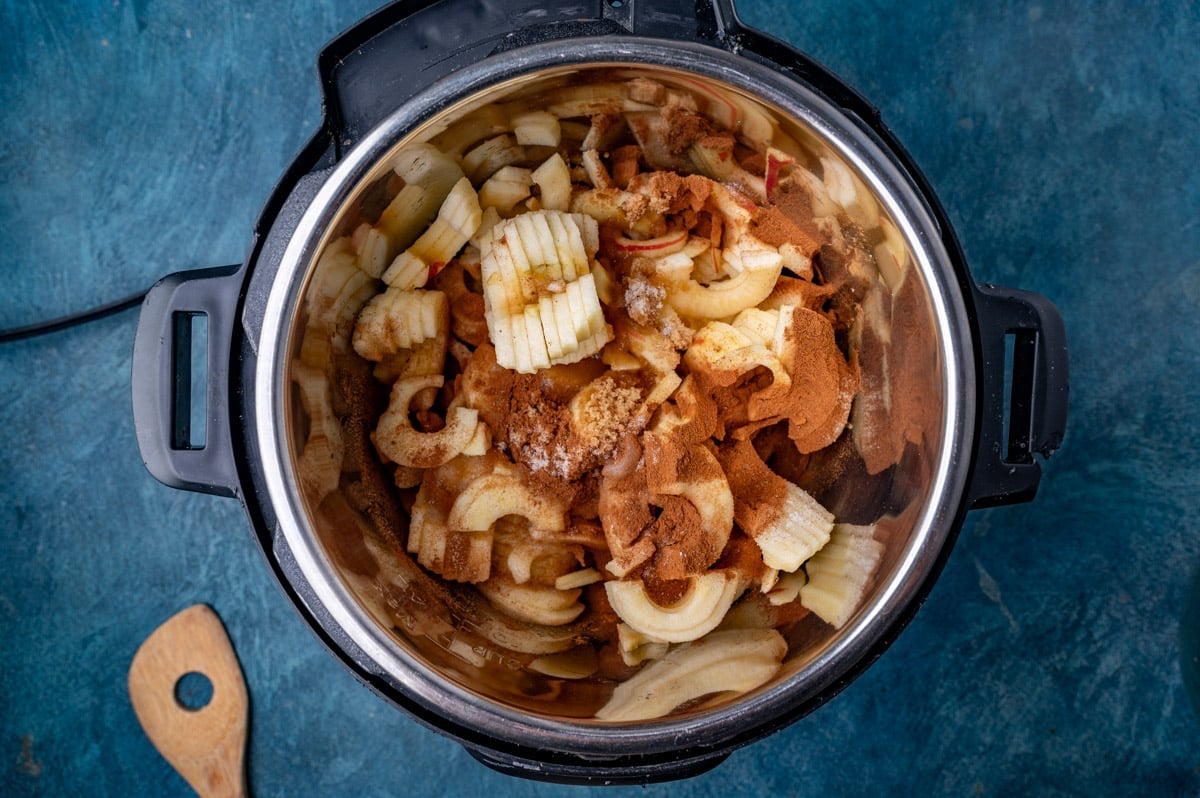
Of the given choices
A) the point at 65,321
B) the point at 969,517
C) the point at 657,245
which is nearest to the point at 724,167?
the point at 657,245

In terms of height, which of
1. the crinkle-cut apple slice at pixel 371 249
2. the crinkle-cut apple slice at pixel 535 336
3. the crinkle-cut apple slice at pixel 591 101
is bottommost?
the crinkle-cut apple slice at pixel 371 249

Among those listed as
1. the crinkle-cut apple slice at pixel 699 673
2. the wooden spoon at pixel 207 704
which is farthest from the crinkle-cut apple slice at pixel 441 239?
the wooden spoon at pixel 207 704

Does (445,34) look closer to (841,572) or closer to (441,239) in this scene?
(441,239)

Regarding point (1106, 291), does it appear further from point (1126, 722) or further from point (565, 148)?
point (565, 148)

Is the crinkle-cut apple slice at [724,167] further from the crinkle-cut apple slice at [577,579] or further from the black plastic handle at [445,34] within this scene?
the crinkle-cut apple slice at [577,579]

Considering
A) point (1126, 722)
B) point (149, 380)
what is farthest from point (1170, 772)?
point (149, 380)

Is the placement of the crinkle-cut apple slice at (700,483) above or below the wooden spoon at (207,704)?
above
